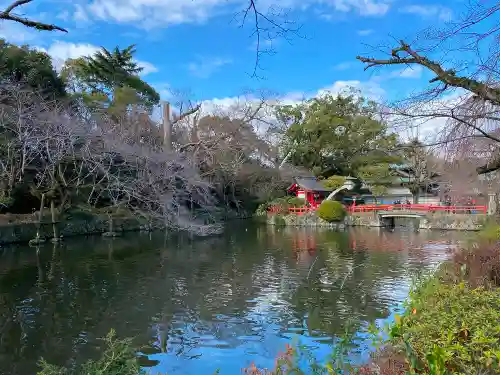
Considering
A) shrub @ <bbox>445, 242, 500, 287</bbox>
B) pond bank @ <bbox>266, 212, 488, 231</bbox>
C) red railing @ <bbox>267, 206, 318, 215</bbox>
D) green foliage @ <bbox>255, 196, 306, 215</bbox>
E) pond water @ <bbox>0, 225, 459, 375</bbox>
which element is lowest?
pond water @ <bbox>0, 225, 459, 375</bbox>

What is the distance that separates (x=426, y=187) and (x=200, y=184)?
20064 mm

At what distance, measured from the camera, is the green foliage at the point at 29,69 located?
1976 centimetres

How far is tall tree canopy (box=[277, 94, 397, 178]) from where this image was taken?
34000 millimetres

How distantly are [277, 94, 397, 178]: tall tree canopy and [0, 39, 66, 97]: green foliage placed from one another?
62.2 ft

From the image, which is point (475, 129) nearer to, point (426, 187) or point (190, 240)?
point (190, 240)

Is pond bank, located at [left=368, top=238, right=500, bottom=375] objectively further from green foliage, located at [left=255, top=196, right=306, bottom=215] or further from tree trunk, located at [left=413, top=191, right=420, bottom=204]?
tree trunk, located at [left=413, top=191, right=420, bottom=204]

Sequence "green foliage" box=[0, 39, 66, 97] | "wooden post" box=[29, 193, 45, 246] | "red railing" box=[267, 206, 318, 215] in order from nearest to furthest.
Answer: "wooden post" box=[29, 193, 45, 246] < "green foliage" box=[0, 39, 66, 97] < "red railing" box=[267, 206, 318, 215]

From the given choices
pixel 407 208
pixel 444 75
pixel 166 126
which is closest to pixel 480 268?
pixel 444 75

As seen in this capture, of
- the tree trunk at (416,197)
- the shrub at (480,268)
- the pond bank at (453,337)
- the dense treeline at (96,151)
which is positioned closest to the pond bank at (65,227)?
the dense treeline at (96,151)

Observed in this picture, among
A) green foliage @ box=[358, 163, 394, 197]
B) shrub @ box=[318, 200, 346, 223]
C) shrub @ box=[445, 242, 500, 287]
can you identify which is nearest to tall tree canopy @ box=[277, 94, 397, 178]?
green foliage @ box=[358, 163, 394, 197]

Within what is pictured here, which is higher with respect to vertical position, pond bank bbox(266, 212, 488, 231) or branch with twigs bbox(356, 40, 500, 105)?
branch with twigs bbox(356, 40, 500, 105)

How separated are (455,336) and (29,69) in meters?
22.4

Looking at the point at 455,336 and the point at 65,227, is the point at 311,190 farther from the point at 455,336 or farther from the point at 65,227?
the point at 455,336

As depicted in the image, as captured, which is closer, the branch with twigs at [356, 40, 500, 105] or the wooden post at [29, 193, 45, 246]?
the branch with twigs at [356, 40, 500, 105]
